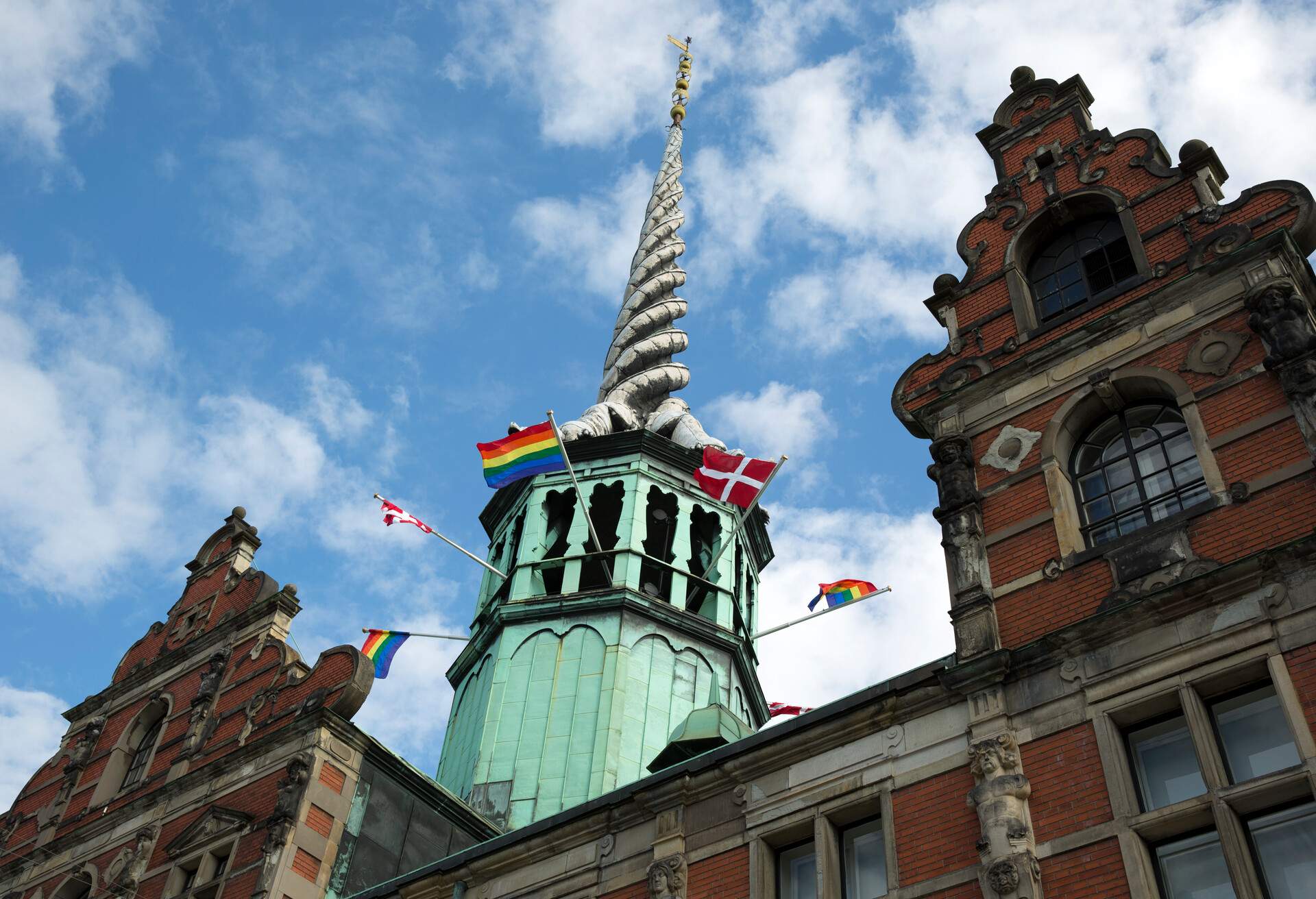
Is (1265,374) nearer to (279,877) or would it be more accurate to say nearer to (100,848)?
(279,877)

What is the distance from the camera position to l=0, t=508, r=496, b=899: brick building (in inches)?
901

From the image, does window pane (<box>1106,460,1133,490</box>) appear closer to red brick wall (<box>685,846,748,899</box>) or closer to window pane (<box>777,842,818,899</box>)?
window pane (<box>777,842,818,899</box>)

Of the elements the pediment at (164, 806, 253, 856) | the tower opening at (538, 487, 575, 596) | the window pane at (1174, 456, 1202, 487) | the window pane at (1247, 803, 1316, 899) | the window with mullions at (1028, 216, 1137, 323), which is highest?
the tower opening at (538, 487, 575, 596)

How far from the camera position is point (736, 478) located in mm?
30062

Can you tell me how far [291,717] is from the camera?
24.6m

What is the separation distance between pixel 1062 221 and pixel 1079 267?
1035 millimetres

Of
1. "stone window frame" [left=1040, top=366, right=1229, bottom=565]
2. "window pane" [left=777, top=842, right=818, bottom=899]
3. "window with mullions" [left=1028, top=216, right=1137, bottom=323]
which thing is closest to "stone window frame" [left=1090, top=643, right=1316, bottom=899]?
"stone window frame" [left=1040, top=366, right=1229, bottom=565]

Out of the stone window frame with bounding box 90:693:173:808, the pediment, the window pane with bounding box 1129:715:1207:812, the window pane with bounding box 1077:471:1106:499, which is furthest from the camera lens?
the stone window frame with bounding box 90:693:173:808

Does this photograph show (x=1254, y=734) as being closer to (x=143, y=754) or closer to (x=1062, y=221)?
(x=1062, y=221)

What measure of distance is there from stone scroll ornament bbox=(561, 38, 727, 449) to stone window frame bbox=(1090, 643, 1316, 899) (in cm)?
2678

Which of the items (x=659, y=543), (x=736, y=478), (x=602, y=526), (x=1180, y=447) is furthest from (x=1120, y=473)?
(x=602, y=526)

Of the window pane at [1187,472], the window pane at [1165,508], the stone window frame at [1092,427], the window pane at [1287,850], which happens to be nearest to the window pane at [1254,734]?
the window pane at [1287,850]

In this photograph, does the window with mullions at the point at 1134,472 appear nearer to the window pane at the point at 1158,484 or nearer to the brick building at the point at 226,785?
the window pane at the point at 1158,484

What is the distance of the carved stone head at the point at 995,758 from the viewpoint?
14.3m
